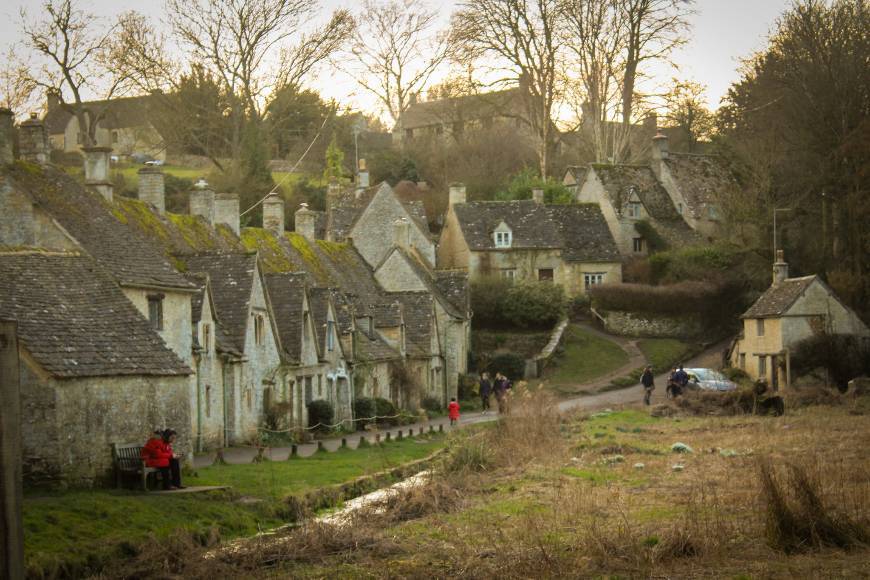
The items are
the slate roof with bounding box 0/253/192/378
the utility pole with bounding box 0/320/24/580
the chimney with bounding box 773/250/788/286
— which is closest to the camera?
the utility pole with bounding box 0/320/24/580

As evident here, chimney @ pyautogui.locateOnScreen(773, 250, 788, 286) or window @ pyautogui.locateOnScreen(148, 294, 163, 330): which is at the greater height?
chimney @ pyautogui.locateOnScreen(773, 250, 788, 286)

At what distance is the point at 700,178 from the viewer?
84.9 meters

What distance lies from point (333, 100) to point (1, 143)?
5290 centimetres

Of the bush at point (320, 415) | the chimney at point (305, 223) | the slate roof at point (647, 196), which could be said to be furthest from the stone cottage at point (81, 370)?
the slate roof at point (647, 196)

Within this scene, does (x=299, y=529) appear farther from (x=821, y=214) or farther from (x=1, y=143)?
(x=821, y=214)

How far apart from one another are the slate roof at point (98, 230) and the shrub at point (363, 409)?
13992mm

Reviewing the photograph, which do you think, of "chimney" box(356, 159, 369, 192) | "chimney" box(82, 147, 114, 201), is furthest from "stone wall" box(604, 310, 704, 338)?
"chimney" box(82, 147, 114, 201)

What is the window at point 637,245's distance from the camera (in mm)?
82406

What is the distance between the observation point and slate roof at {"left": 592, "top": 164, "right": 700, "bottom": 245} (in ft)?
269

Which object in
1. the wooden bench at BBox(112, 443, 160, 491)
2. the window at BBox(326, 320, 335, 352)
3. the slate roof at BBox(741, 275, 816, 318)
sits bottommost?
the wooden bench at BBox(112, 443, 160, 491)

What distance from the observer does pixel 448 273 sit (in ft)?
233

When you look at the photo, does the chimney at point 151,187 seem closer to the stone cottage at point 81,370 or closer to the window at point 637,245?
the stone cottage at point 81,370

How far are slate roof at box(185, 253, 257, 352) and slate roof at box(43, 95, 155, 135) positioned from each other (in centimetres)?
3061

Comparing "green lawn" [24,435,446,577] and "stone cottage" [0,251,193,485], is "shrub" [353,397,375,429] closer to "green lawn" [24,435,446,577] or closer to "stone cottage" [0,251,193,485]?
"green lawn" [24,435,446,577]
